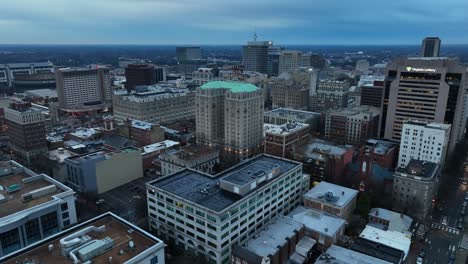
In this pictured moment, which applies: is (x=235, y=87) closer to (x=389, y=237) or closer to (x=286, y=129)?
(x=286, y=129)

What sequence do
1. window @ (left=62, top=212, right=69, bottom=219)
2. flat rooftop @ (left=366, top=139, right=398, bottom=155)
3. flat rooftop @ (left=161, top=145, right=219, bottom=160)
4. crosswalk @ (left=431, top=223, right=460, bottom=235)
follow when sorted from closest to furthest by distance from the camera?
window @ (left=62, top=212, right=69, bottom=219) → crosswalk @ (left=431, top=223, right=460, bottom=235) → flat rooftop @ (left=161, top=145, right=219, bottom=160) → flat rooftop @ (left=366, top=139, right=398, bottom=155)

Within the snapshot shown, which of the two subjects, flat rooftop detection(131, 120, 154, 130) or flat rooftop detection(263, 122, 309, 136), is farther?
flat rooftop detection(131, 120, 154, 130)

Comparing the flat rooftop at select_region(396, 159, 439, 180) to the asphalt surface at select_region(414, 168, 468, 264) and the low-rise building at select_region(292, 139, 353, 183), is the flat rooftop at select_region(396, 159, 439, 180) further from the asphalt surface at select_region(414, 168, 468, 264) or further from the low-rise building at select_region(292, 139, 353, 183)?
the low-rise building at select_region(292, 139, 353, 183)

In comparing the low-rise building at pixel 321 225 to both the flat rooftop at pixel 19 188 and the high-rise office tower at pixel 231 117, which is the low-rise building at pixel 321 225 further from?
the flat rooftop at pixel 19 188

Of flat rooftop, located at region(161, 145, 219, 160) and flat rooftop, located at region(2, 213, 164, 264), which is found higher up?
flat rooftop, located at region(2, 213, 164, 264)

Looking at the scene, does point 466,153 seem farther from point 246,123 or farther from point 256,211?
point 256,211

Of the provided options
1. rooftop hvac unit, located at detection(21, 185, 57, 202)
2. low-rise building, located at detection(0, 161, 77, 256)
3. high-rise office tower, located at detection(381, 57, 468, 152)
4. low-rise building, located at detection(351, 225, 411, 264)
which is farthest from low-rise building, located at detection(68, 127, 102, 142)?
high-rise office tower, located at detection(381, 57, 468, 152)

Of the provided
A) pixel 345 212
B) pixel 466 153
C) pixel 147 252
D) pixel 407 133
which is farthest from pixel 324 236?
pixel 466 153
